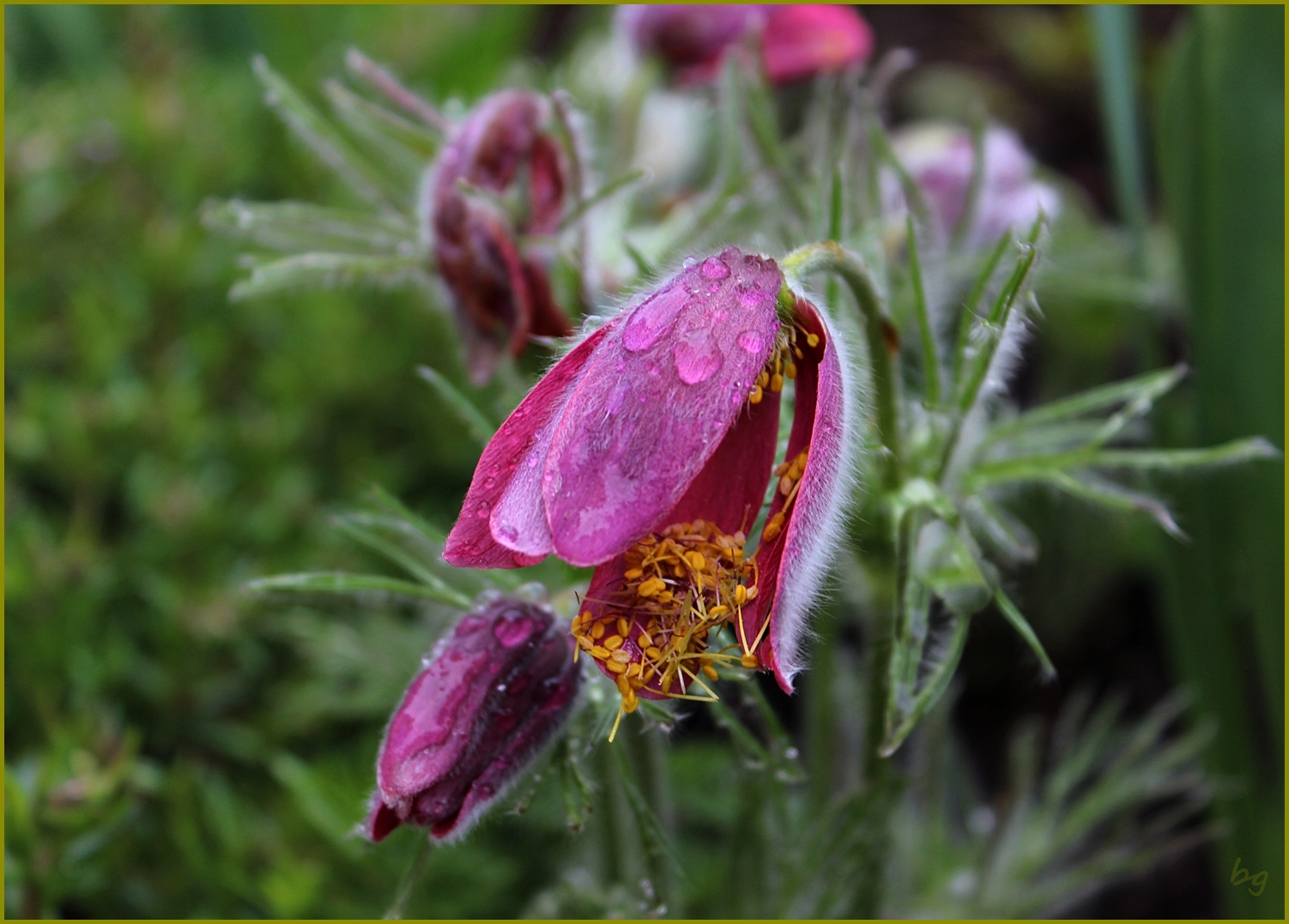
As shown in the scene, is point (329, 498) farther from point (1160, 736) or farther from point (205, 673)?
point (1160, 736)

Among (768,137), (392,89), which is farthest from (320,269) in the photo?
(768,137)

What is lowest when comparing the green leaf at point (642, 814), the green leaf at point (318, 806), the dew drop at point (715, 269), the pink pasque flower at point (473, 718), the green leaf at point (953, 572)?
the green leaf at point (318, 806)

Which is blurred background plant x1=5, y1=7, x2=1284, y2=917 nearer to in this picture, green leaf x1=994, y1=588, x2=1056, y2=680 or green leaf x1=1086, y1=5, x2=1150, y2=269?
green leaf x1=1086, y1=5, x2=1150, y2=269

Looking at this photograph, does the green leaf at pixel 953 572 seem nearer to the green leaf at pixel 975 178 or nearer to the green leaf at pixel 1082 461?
the green leaf at pixel 1082 461

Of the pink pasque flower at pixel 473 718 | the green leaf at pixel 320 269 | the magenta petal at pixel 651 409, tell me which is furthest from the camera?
the green leaf at pixel 320 269

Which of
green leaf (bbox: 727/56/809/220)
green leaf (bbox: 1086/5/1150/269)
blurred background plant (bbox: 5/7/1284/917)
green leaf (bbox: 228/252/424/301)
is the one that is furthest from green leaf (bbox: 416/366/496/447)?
green leaf (bbox: 1086/5/1150/269)

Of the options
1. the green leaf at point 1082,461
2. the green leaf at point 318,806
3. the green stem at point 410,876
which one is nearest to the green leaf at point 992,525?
the green leaf at point 1082,461
